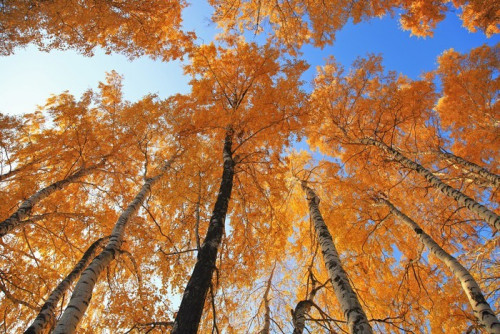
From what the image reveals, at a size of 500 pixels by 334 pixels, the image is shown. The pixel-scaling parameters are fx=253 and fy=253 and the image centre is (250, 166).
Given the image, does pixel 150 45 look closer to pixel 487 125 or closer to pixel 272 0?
pixel 272 0

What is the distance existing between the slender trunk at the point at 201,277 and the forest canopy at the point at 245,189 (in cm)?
2

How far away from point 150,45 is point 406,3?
8.79 m

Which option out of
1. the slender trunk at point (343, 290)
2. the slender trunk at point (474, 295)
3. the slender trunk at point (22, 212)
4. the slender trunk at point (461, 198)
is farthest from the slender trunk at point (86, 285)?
the slender trunk at point (461, 198)

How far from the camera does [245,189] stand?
20.7ft

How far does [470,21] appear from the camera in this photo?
9.53m

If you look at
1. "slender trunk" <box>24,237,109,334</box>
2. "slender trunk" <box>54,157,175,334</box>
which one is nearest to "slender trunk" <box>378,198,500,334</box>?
Answer: "slender trunk" <box>54,157,175,334</box>

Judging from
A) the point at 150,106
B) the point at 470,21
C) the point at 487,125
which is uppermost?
the point at 470,21

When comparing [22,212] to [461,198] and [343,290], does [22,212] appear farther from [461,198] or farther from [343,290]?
[461,198]

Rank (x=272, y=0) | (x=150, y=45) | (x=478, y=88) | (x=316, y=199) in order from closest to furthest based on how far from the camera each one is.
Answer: (x=316, y=199), (x=150, y=45), (x=272, y=0), (x=478, y=88)

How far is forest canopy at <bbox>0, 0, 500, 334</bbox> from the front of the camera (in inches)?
193

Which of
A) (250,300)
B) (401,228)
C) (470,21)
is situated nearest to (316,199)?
(250,300)

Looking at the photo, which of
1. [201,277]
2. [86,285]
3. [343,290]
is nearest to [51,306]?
[86,285]

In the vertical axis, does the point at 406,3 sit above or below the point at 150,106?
above

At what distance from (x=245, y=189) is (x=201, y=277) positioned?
10.5ft
